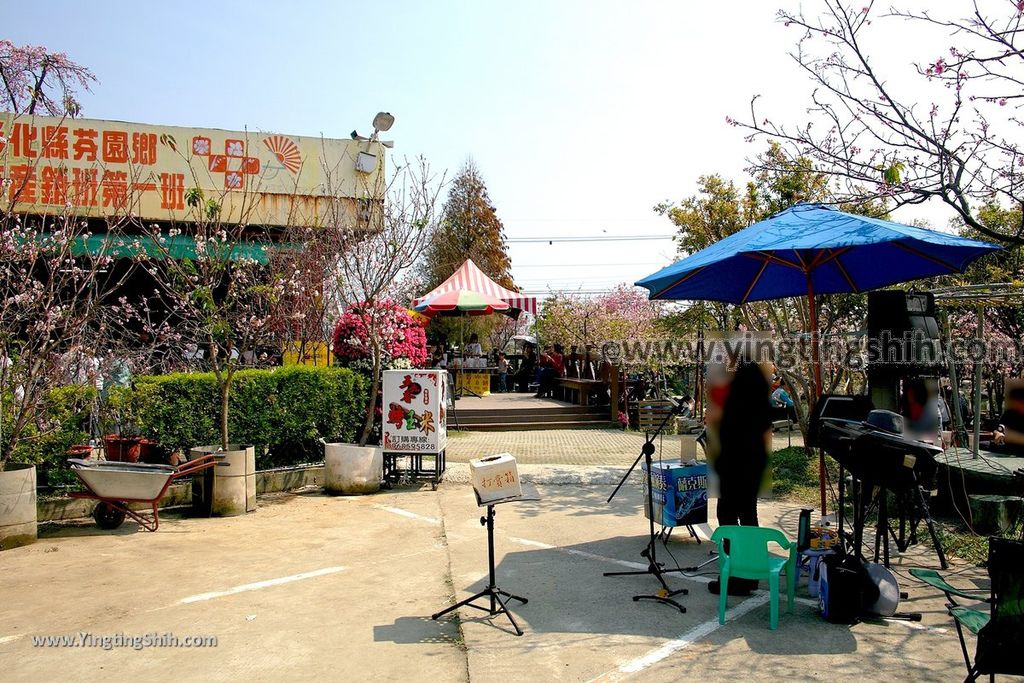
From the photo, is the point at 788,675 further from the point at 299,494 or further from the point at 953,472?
the point at 299,494

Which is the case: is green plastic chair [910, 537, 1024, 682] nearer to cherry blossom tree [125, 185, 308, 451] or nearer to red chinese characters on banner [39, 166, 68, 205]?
cherry blossom tree [125, 185, 308, 451]

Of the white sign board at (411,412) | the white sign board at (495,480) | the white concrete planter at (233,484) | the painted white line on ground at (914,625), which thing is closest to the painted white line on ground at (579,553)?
the white sign board at (495,480)

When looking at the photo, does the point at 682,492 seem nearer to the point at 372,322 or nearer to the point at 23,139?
the point at 372,322

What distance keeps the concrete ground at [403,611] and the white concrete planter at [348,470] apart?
1.29 metres

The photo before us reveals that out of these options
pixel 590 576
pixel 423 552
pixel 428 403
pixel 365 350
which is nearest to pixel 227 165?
pixel 365 350

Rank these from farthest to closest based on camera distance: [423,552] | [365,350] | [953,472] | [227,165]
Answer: [227,165]
[365,350]
[953,472]
[423,552]

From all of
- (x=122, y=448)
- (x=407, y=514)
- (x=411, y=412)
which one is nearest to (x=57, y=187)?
(x=122, y=448)

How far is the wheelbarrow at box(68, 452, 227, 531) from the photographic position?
713 centimetres

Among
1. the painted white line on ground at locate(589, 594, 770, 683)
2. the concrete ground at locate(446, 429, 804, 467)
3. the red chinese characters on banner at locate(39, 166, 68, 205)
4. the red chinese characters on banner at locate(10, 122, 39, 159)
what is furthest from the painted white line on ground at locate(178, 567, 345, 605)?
the red chinese characters on banner at locate(10, 122, 39, 159)

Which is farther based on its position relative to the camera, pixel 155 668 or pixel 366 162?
pixel 366 162

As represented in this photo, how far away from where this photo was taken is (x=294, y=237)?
46.3ft

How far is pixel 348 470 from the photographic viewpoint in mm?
9250

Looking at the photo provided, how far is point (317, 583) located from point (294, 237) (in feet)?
31.7

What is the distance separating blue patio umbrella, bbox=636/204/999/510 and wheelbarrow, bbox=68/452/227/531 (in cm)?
541
